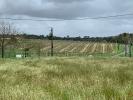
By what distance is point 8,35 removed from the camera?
2859 inches

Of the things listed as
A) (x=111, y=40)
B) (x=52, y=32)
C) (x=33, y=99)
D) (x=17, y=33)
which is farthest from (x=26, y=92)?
(x=111, y=40)

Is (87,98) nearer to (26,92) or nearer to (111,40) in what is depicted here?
(26,92)

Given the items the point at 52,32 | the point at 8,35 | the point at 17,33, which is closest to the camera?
the point at 8,35


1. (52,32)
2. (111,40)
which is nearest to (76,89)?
(52,32)

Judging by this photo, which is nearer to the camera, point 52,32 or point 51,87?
point 51,87

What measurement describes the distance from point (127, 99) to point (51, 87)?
2.76 m

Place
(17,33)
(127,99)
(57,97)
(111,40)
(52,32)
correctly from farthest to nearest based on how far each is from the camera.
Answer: (111,40) < (52,32) < (17,33) < (57,97) < (127,99)

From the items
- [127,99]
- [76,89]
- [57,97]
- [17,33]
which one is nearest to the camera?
A: [127,99]

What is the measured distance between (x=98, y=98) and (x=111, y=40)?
17490 centimetres

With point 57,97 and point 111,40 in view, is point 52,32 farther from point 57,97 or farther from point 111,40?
point 111,40

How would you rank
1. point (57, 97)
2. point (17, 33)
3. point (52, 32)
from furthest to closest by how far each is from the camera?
point (52, 32), point (17, 33), point (57, 97)

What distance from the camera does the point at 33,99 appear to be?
7762 mm

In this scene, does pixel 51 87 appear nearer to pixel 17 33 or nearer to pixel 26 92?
pixel 26 92

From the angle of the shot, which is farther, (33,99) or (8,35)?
(8,35)
